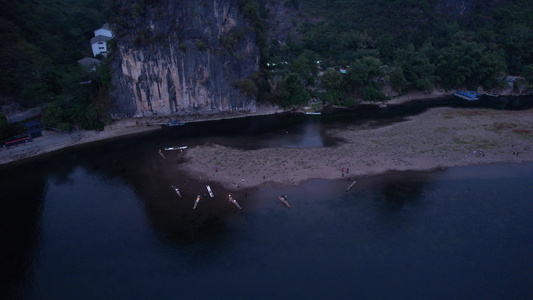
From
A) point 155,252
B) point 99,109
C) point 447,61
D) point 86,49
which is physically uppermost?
point 86,49

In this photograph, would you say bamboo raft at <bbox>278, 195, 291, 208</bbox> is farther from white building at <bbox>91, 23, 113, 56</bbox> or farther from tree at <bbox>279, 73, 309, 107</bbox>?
white building at <bbox>91, 23, 113, 56</bbox>

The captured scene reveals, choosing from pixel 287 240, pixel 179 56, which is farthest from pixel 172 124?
pixel 287 240

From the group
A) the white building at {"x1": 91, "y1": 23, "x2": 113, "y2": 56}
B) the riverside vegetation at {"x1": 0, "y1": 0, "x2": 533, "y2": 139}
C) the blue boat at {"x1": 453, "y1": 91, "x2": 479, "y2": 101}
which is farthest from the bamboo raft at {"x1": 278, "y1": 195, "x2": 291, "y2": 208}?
the white building at {"x1": 91, "y1": 23, "x2": 113, "y2": 56}

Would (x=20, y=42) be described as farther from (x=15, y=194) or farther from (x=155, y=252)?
(x=155, y=252)

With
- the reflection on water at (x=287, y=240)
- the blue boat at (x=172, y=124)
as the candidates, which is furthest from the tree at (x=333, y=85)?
the reflection on water at (x=287, y=240)

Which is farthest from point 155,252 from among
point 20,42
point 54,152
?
point 20,42

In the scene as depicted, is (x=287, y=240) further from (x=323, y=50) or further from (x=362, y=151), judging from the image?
(x=323, y=50)
